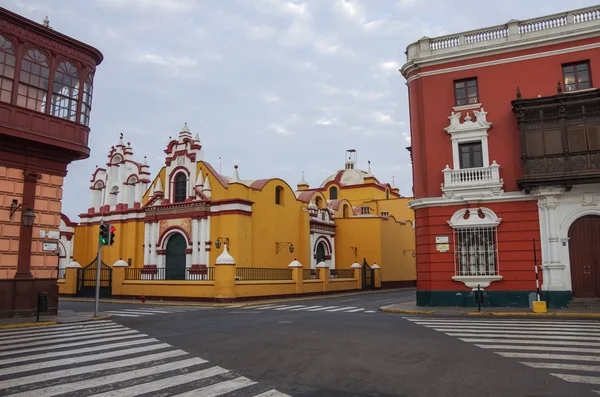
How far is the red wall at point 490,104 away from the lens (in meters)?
20.4

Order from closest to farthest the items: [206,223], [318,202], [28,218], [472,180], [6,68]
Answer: [6,68] → [28,218] → [472,180] → [206,223] → [318,202]

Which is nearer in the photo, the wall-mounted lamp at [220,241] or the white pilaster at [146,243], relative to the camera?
the wall-mounted lamp at [220,241]

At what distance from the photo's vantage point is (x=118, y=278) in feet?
95.8

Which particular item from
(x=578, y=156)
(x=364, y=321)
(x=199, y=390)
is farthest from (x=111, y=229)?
(x=578, y=156)

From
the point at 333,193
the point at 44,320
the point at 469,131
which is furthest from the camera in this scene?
the point at 333,193

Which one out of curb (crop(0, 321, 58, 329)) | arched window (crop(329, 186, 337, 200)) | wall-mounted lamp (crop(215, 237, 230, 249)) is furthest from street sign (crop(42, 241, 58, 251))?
arched window (crop(329, 186, 337, 200))

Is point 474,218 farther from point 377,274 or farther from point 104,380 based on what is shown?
point 377,274

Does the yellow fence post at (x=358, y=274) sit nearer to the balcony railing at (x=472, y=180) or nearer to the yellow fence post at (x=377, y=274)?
the yellow fence post at (x=377, y=274)

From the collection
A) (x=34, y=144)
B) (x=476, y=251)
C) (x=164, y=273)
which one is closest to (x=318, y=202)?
(x=164, y=273)

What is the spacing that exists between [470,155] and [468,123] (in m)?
1.38

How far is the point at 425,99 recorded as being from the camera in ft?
73.5

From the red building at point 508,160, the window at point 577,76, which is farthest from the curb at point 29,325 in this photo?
the window at point 577,76

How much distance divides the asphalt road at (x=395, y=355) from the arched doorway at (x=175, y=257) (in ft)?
56.4

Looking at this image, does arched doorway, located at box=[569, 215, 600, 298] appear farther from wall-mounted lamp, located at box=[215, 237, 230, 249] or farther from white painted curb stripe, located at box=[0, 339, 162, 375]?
wall-mounted lamp, located at box=[215, 237, 230, 249]
